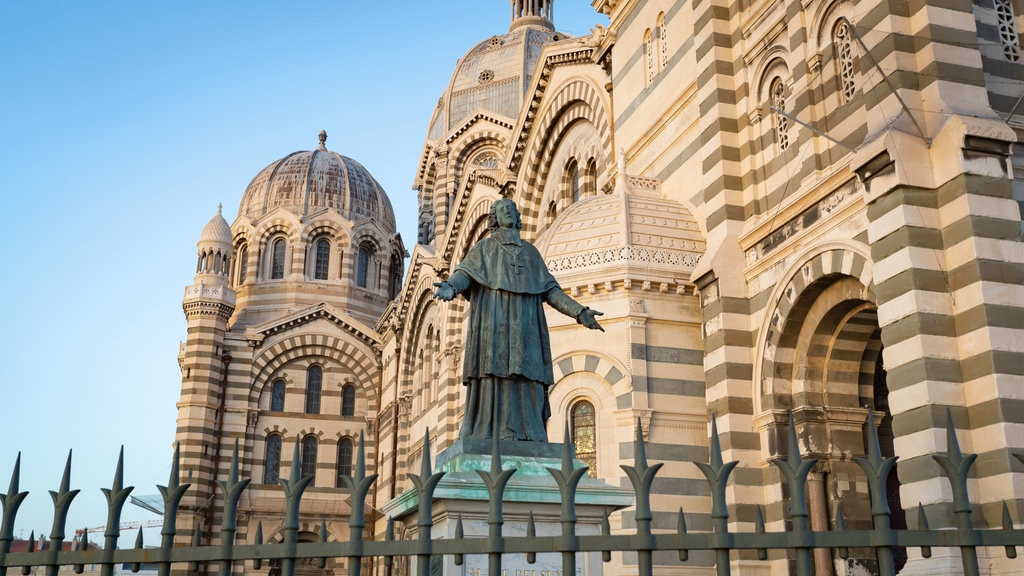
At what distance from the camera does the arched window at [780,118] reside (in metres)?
15.7

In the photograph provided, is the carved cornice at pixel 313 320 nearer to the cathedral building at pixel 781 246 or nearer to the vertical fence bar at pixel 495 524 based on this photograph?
the cathedral building at pixel 781 246

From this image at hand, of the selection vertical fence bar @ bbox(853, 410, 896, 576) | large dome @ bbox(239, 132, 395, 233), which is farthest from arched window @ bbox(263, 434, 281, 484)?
vertical fence bar @ bbox(853, 410, 896, 576)

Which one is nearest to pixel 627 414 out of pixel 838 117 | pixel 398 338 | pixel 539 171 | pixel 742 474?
pixel 742 474

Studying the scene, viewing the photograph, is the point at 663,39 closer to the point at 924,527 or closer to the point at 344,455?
the point at 924,527

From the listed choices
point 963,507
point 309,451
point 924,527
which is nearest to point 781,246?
point 924,527

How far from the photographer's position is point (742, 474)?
15.1m

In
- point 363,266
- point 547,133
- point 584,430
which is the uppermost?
point 363,266

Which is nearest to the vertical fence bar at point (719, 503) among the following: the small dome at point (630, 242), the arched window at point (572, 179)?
the small dome at point (630, 242)

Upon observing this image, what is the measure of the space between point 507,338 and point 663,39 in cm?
1445

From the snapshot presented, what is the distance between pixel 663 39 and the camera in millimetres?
20031

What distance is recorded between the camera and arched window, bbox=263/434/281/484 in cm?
3831

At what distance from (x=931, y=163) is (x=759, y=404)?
15.6ft

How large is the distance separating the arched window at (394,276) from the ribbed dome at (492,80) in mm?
6371

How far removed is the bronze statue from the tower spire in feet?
140
